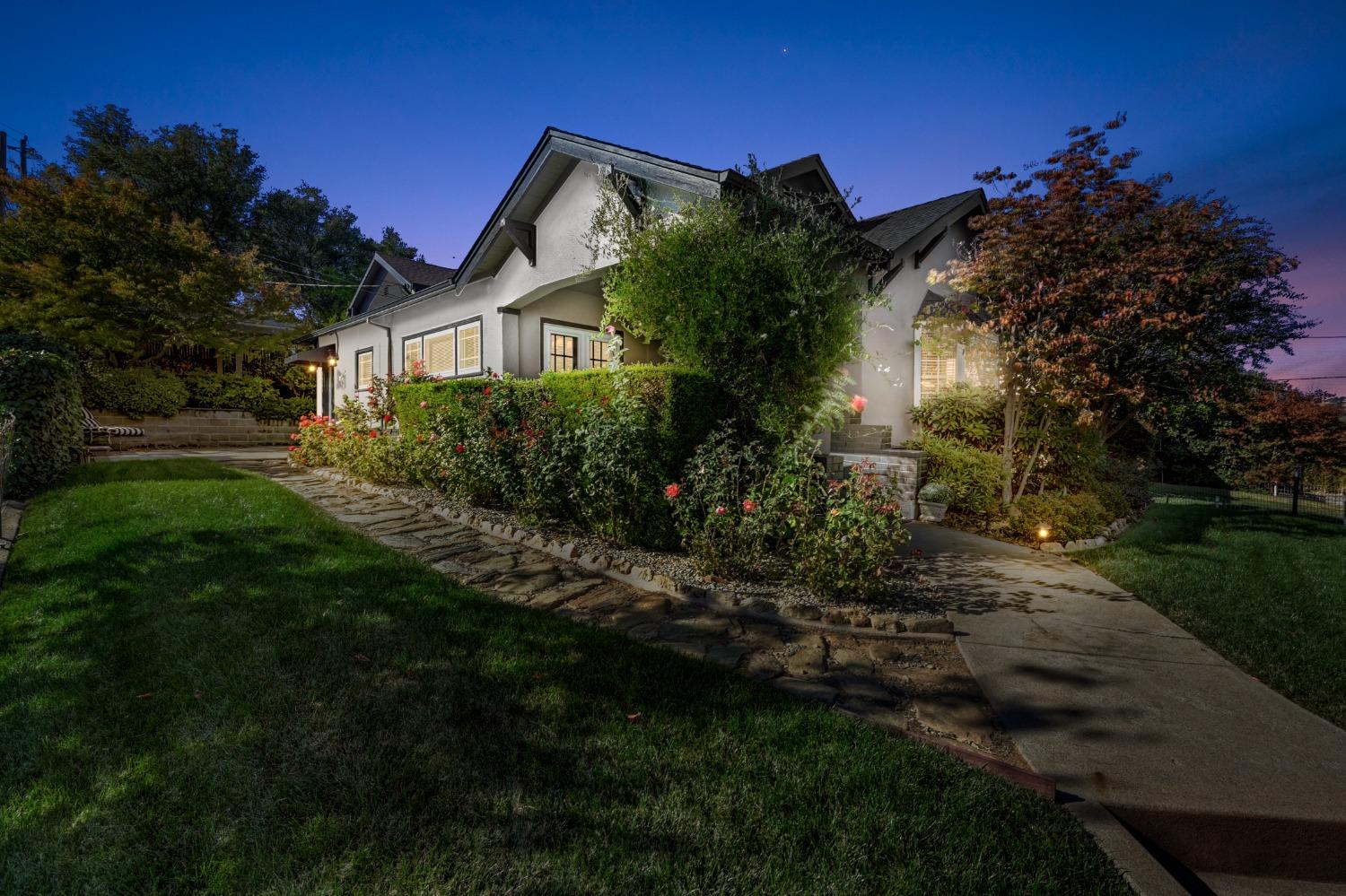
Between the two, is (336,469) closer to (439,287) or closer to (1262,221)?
(439,287)

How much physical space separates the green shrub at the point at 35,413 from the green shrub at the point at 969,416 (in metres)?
13.9

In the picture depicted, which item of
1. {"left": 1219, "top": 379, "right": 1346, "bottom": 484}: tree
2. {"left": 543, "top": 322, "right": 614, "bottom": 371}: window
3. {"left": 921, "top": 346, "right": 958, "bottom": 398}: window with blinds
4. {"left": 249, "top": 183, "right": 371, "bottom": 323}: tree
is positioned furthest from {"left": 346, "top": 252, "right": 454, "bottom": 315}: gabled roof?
{"left": 1219, "top": 379, "right": 1346, "bottom": 484}: tree

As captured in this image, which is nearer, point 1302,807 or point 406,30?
point 1302,807

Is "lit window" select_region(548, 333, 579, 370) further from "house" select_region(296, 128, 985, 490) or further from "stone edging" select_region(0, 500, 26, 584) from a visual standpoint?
"stone edging" select_region(0, 500, 26, 584)

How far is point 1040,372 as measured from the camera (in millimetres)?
8219

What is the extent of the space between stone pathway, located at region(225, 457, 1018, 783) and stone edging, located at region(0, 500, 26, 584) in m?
3.09

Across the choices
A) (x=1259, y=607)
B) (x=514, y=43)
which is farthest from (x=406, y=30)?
(x=1259, y=607)

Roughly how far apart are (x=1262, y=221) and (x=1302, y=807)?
16.4 meters

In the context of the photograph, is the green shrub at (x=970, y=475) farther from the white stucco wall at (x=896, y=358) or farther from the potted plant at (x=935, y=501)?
the white stucco wall at (x=896, y=358)

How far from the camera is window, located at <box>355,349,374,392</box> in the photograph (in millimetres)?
15891

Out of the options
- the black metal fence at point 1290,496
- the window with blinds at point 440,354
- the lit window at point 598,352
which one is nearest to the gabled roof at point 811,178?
the lit window at point 598,352

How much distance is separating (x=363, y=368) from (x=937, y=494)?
16.0 m

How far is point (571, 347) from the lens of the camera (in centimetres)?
1212

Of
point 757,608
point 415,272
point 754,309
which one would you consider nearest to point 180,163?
point 415,272
